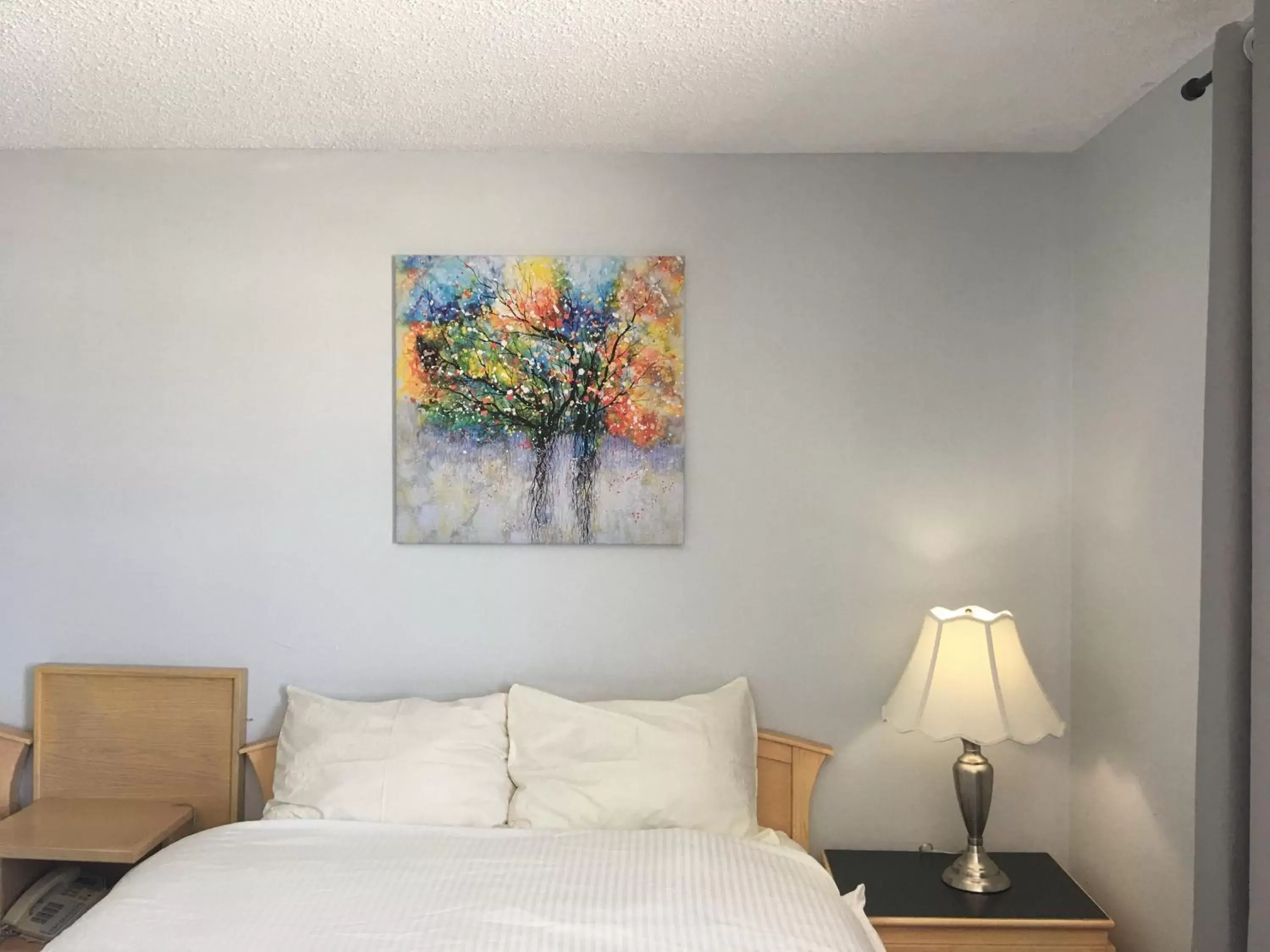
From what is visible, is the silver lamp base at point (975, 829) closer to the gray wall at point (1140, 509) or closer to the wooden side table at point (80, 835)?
the gray wall at point (1140, 509)

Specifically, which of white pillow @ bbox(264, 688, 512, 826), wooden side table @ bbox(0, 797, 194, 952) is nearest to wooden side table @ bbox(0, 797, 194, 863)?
wooden side table @ bbox(0, 797, 194, 952)

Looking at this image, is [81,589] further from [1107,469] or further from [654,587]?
[1107,469]

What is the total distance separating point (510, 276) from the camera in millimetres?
2938

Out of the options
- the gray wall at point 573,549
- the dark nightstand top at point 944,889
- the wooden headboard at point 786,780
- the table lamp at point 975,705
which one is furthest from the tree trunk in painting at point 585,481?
the dark nightstand top at point 944,889

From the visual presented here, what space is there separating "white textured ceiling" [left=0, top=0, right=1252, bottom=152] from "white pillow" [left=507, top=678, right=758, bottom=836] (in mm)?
1571

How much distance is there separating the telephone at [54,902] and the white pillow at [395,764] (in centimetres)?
57

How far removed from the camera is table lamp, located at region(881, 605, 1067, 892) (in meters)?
2.57

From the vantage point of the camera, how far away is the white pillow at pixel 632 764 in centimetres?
266

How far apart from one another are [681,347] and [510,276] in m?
0.53

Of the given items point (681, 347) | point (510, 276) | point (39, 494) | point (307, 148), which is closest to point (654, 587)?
point (681, 347)

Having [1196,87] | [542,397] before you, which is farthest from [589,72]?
[1196,87]

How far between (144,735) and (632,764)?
144 centimetres

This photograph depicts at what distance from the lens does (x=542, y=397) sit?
9.64 feet

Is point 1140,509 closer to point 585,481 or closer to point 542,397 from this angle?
point 585,481
